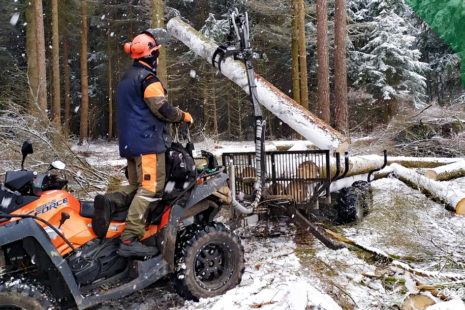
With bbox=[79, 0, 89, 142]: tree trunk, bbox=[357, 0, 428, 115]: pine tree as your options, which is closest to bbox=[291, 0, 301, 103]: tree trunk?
bbox=[357, 0, 428, 115]: pine tree

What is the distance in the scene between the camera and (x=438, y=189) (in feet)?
21.6

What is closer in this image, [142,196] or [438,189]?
[142,196]

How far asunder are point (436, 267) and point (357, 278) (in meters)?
0.95

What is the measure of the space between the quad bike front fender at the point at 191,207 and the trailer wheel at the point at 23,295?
1.04m

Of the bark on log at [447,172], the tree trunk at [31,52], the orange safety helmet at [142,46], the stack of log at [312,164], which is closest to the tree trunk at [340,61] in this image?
the stack of log at [312,164]

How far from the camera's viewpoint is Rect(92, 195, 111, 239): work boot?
3.13 meters

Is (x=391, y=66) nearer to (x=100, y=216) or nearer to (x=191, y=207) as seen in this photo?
(x=191, y=207)

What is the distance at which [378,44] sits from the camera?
2288cm

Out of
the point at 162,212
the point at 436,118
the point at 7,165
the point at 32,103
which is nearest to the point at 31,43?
the point at 32,103

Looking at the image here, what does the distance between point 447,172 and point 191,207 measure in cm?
641

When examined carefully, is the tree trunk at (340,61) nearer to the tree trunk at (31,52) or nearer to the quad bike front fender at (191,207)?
the quad bike front fender at (191,207)

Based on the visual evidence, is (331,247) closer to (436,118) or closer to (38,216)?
(38,216)

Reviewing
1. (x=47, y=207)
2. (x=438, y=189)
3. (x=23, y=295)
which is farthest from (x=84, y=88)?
(x=23, y=295)

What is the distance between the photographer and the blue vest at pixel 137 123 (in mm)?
3314
